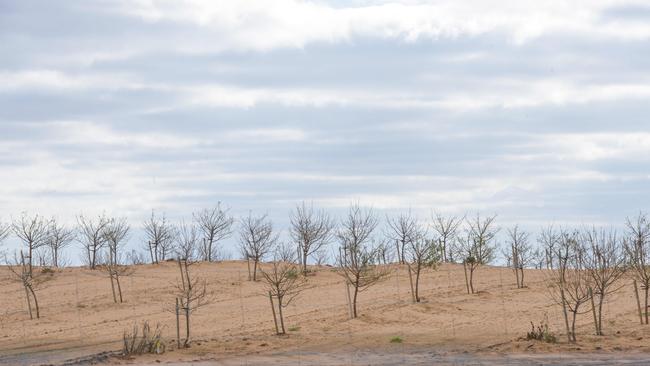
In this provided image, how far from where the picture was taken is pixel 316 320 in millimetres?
43375

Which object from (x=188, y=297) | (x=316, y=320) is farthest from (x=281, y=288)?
(x=188, y=297)

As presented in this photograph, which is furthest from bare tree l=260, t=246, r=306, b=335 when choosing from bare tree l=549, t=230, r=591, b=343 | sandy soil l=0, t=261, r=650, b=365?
bare tree l=549, t=230, r=591, b=343

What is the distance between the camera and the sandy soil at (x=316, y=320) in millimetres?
34656

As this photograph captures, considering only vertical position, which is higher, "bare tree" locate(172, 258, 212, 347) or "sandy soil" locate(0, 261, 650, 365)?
"bare tree" locate(172, 258, 212, 347)

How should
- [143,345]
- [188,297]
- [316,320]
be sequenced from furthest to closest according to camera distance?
1. [316,320]
2. [188,297]
3. [143,345]

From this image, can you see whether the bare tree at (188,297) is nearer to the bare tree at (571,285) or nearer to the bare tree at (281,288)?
the bare tree at (281,288)

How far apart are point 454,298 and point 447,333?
12.1 m

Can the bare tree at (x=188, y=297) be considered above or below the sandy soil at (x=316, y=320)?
above

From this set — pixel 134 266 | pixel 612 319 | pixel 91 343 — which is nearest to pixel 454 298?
pixel 612 319

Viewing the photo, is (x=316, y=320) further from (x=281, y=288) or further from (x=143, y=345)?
(x=143, y=345)

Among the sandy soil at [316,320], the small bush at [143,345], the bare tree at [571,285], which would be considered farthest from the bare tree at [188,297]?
the bare tree at [571,285]

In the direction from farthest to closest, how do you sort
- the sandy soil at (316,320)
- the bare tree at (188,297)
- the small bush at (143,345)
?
the bare tree at (188,297), the sandy soil at (316,320), the small bush at (143,345)

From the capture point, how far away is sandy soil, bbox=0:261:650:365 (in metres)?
34.7

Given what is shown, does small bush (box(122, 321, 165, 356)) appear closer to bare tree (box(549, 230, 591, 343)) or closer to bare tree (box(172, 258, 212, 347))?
bare tree (box(172, 258, 212, 347))
